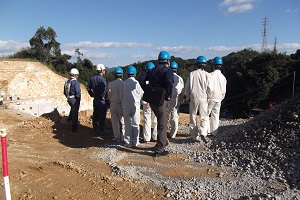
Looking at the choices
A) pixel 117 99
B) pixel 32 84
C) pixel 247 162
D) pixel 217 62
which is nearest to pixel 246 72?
pixel 32 84

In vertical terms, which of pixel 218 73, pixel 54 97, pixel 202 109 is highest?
pixel 218 73

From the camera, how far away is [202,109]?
678 centimetres

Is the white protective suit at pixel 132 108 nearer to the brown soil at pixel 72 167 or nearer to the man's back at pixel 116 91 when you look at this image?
the brown soil at pixel 72 167

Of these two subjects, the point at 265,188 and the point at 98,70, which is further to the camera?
the point at 98,70

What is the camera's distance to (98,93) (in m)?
8.04

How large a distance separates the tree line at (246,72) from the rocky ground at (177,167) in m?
20.3

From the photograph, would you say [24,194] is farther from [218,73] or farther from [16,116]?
[16,116]

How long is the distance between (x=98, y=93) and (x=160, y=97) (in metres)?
2.87

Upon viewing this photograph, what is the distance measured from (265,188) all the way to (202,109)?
283cm

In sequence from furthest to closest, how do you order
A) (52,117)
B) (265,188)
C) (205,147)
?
(52,117), (205,147), (265,188)

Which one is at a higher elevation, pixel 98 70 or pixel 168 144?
pixel 98 70

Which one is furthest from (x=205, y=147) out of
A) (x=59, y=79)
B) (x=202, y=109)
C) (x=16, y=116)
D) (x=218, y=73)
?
(x=59, y=79)

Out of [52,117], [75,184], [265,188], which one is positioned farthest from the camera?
[52,117]

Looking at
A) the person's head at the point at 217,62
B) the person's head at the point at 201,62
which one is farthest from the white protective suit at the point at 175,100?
the person's head at the point at 217,62
